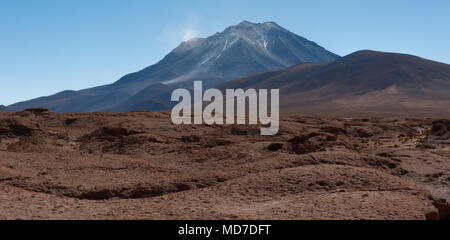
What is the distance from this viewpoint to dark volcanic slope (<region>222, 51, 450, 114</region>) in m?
87.1

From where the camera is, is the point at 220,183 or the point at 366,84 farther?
the point at 366,84

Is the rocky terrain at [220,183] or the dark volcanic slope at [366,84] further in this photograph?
the dark volcanic slope at [366,84]

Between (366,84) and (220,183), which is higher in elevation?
(366,84)

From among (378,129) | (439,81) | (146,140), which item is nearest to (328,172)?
(146,140)

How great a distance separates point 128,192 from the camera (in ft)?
34.4

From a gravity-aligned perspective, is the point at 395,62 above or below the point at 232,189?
above

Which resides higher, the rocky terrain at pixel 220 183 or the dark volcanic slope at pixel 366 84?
the dark volcanic slope at pixel 366 84

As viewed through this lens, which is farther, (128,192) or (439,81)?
(439,81)

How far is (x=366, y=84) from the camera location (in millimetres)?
109812

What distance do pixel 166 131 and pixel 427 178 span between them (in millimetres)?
15149

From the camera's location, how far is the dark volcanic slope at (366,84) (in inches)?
3428

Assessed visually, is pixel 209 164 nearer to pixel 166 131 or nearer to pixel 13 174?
pixel 13 174

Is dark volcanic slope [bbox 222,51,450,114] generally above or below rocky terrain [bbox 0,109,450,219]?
above

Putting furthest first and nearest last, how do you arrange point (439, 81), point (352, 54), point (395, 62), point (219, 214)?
point (352, 54)
point (395, 62)
point (439, 81)
point (219, 214)
